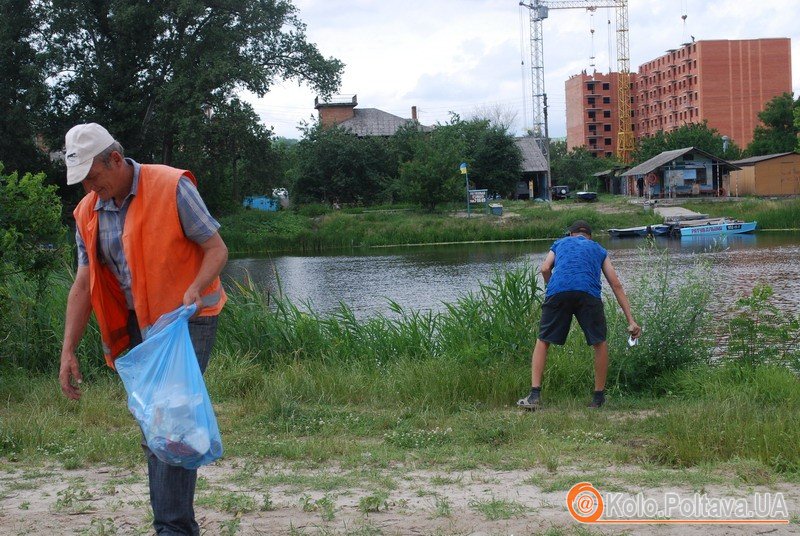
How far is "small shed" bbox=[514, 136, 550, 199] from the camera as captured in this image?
77.0 meters

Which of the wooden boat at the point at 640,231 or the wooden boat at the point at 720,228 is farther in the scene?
the wooden boat at the point at 640,231

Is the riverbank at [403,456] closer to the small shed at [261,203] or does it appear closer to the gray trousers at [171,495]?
the gray trousers at [171,495]

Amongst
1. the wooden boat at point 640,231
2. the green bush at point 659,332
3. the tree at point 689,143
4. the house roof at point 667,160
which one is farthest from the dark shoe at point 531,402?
the tree at point 689,143

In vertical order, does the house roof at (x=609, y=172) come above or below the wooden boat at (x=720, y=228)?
above

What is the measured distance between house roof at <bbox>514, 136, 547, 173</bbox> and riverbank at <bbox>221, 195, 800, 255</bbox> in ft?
73.1

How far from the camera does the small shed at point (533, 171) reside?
253 ft

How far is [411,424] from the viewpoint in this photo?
6.75m

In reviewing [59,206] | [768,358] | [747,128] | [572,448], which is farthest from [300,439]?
[747,128]

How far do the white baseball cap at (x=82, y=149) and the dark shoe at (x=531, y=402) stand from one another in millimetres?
4758

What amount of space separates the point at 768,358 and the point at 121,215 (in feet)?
22.6

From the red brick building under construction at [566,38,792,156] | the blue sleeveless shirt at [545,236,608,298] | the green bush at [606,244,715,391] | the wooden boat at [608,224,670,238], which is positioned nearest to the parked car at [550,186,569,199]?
the wooden boat at [608,224,670,238]

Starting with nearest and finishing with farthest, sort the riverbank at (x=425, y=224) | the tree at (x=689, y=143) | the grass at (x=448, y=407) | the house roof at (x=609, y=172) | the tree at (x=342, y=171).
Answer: the grass at (x=448, y=407)
the riverbank at (x=425, y=224)
the tree at (x=342, y=171)
the tree at (x=689, y=143)
the house roof at (x=609, y=172)

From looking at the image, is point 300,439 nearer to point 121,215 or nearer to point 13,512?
point 13,512

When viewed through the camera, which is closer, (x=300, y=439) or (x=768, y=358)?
(x=300, y=439)
